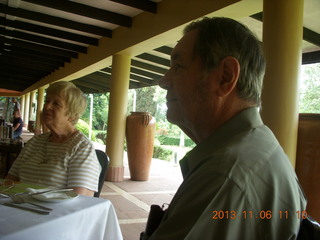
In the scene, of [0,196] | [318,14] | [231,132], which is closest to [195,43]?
[231,132]

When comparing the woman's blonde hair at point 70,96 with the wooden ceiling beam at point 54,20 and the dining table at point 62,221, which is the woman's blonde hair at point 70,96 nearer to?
the dining table at point 62,221

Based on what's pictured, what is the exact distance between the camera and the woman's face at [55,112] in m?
1.97

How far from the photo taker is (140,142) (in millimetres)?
5672

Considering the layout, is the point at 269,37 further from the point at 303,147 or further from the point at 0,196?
the point at 0,196

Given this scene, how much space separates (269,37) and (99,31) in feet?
13.3

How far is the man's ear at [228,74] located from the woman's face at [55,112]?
141 centimetres

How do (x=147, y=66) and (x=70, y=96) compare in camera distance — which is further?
(x=147, y=66)

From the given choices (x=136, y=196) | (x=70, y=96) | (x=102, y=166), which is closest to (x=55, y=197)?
(x=102, y=166)

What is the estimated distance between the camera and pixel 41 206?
1303mm

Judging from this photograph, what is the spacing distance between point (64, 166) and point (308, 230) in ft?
4.74

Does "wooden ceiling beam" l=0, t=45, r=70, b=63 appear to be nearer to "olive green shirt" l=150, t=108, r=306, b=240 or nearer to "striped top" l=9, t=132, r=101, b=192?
"striped top" l=9, t=132, r=101, b=192

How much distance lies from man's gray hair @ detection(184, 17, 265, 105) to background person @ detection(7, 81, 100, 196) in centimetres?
117

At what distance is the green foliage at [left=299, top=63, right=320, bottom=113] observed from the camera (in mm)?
13609

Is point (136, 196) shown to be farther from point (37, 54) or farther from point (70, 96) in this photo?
point (37, 54)
